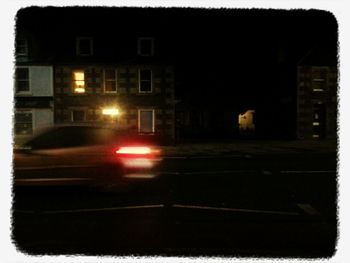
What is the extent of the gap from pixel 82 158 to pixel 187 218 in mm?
2873

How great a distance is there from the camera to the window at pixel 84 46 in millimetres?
26469

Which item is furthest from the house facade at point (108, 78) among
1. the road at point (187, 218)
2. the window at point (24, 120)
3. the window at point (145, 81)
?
the road at point (187, 218)

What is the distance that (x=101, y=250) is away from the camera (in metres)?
4.93

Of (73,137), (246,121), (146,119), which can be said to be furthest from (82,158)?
(246,121)

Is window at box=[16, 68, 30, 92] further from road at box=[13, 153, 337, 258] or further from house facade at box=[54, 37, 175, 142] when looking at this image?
road at box=[13, 153, 337, 258]

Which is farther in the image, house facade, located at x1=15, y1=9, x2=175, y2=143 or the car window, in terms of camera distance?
house facade, located at x1=15, y1=9, x2=175, y2=143

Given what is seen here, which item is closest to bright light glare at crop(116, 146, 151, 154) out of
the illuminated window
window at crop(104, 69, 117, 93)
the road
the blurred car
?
the blurred car

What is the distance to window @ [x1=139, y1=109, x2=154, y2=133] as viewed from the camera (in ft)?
87.7

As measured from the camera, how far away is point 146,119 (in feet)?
88.2

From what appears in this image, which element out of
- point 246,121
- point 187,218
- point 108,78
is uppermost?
point 108,78

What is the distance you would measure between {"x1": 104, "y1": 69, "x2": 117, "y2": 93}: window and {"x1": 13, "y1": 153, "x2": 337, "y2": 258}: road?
1705 cm

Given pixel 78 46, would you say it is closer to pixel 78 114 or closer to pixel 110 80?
pixel 110 80

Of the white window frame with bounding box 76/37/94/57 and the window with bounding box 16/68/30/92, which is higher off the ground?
the white window frame with bounding box 76/37/94/57

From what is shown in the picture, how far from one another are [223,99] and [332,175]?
24331 millimetres
